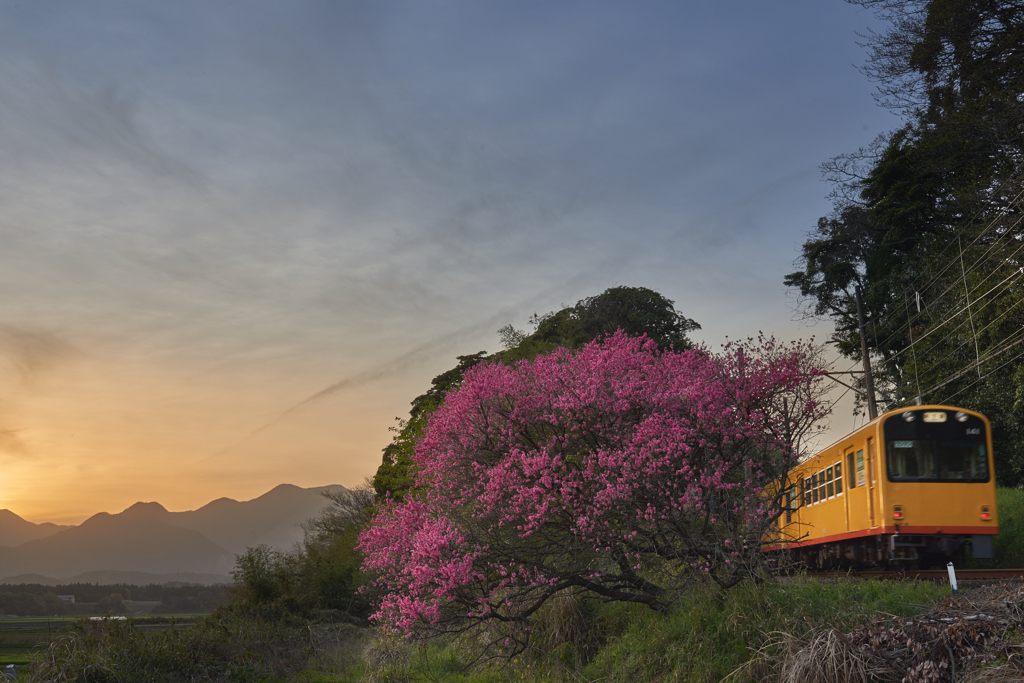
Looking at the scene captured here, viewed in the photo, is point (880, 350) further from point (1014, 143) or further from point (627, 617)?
point (627, 617)

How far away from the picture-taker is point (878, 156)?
3659 centimetres

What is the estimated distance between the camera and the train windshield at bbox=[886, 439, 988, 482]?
630 inches

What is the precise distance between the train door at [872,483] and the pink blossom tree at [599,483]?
205 inches

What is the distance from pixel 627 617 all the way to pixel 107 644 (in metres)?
9.87

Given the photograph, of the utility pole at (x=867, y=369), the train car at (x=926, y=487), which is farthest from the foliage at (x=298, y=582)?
the utility pole at (x=867, y=369)

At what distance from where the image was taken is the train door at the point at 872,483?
1622 cm

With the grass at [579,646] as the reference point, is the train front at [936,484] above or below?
above

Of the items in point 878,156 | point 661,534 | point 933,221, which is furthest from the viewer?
Answer: point 878,156

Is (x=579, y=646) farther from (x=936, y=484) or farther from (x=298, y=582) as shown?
(x=298, y=582)

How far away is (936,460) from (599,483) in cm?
886

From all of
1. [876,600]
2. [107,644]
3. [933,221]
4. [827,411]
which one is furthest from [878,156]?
[107,644]

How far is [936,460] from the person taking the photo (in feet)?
52.9

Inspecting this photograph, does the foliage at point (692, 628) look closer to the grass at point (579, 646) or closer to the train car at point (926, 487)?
the grass at point (579, 646)

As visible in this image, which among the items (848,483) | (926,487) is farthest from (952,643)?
(848,483)
